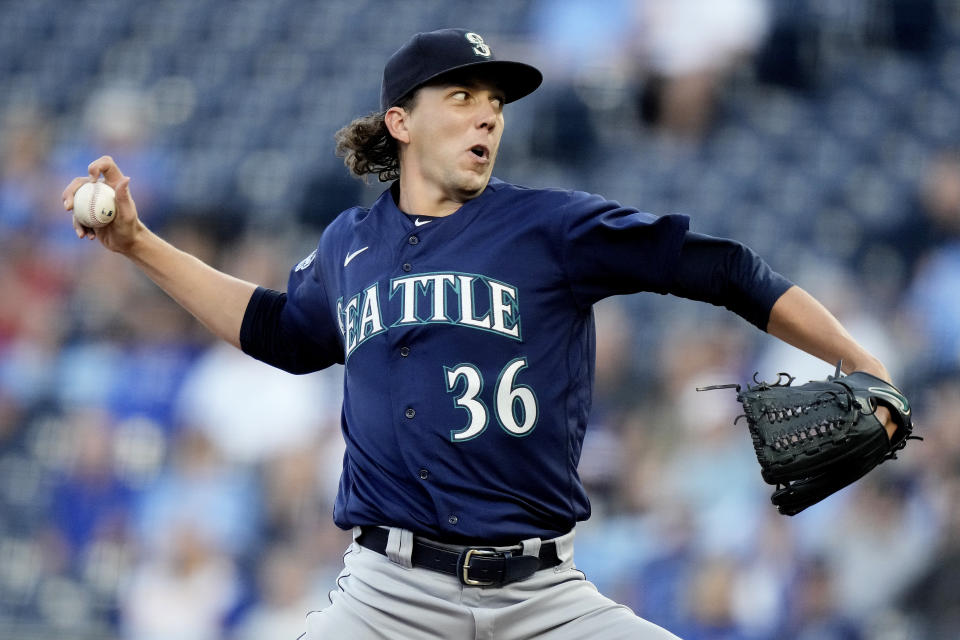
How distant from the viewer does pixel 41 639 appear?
611 centimetres

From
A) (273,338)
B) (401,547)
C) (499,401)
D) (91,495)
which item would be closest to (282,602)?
(91,495)

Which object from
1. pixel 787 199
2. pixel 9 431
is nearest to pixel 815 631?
pixel 787 199

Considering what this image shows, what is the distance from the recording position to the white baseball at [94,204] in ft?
9.84

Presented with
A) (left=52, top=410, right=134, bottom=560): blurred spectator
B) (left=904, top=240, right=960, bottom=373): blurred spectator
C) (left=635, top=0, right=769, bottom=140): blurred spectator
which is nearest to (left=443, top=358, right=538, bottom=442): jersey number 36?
(left=904, top=240, right=960, bottom=373): blurred spectator

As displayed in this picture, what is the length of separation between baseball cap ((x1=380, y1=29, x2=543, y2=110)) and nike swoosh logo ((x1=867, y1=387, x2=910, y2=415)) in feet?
3.40

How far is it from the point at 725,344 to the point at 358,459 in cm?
368

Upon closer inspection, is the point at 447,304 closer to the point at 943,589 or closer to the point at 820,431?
the point at 820,431

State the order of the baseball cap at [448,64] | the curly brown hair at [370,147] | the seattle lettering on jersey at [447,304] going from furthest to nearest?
the curly brown hair at [370,147] → the baseball cap at [448,64] → the seattle lettering on jersey at [447,304]

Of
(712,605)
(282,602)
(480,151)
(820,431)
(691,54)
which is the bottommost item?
(282,602)

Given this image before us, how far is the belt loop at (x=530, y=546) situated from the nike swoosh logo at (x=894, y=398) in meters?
0.73

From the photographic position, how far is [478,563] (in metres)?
2.59

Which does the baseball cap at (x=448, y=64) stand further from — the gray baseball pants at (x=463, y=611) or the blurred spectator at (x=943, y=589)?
the blurred spectator at (x=943, y=589)

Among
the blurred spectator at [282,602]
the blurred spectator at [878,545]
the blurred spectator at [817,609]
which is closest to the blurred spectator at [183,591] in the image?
the blurred spectator at [282,602]

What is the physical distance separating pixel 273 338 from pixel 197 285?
9.0 inches
